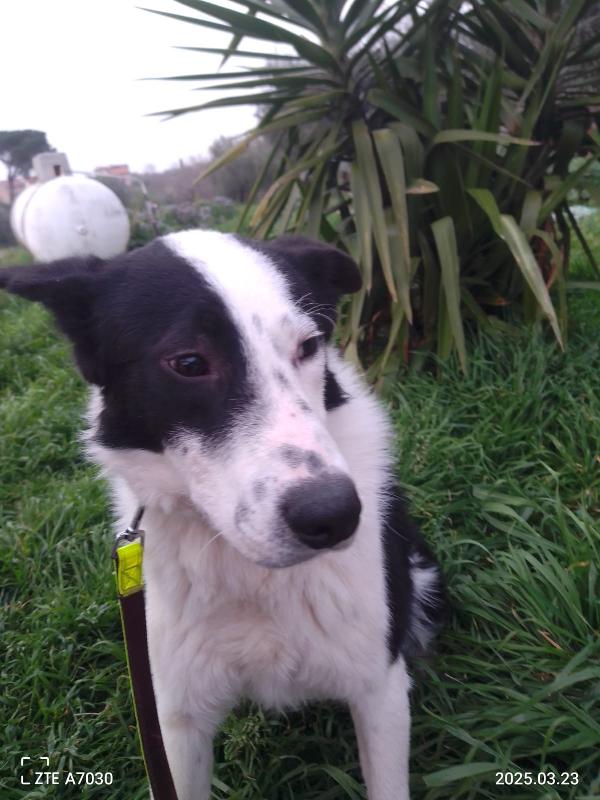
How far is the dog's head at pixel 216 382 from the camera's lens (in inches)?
41.3

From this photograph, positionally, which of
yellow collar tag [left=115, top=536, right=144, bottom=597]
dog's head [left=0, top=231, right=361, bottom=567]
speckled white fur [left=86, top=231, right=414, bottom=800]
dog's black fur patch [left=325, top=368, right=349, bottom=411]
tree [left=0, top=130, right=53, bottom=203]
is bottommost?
speckled white fur [left=86, top=231, right=414, bottom=800]

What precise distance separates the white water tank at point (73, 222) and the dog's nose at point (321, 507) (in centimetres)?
561

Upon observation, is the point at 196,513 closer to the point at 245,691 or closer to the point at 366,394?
the point at 245,691

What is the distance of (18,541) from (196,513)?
1.30 metres

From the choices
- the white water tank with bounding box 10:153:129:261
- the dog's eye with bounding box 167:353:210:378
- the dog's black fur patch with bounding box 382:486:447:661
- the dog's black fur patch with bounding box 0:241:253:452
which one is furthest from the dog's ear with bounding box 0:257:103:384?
the white water tank with bounding box 10:153:129:261

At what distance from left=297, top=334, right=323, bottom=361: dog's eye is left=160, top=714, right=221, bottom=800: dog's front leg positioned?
2.95ft

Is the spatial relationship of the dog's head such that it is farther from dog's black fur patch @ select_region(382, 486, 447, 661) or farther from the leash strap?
dog's black fur patch @ select_region(382, 486, 447, 661)

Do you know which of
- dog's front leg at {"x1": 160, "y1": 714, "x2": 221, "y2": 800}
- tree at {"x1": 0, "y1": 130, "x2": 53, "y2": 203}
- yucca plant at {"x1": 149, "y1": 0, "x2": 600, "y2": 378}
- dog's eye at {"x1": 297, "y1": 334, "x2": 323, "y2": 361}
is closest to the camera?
dog's eye at {"x1": 297, "y1": 334, "x2": 323, "y2": 361}

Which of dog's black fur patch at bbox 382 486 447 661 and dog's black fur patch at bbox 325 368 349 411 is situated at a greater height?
dog's black fur patch at bbox 325 368 349 411

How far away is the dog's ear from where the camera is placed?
4.36 feet

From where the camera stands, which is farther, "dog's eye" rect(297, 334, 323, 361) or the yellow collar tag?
"dog's eye" rect(297, 334, 323, 361)

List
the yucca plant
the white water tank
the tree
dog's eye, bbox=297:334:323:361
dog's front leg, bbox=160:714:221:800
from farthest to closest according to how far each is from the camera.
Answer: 1. the tree
2. the white water tank
3. the yucca plant
4. dog's front leg, bbox=160:714:221:800
5. dog's eye, bbox=297:334:323:361

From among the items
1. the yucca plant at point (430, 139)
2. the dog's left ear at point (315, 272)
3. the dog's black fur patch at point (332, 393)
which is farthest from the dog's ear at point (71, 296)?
the yucca plant at point (430, 139)

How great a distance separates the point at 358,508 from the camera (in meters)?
1.04
